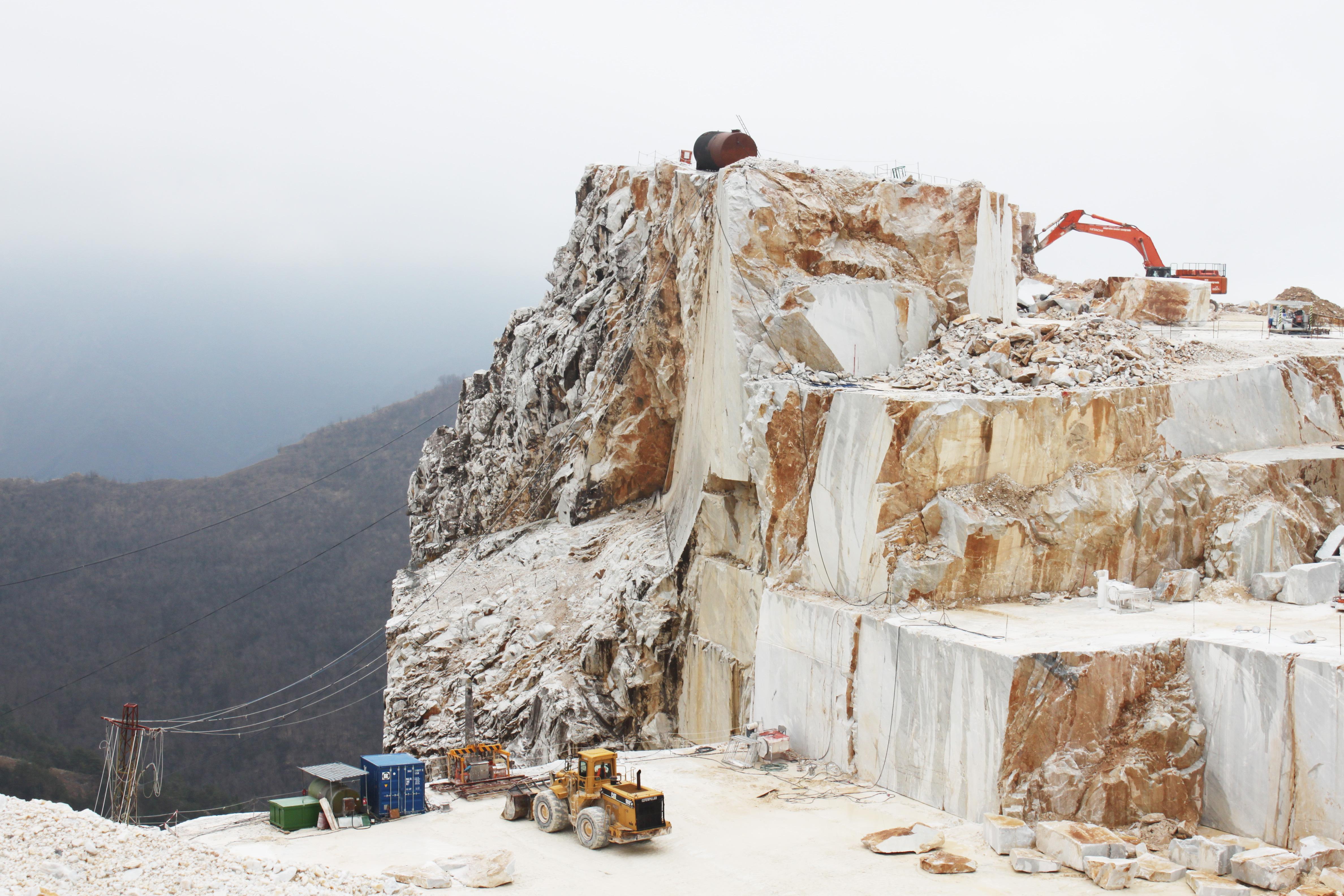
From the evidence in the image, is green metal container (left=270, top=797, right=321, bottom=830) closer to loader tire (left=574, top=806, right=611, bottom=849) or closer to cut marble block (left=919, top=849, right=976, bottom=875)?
loader tire (left=574, top=806, right=611, bottom=849)

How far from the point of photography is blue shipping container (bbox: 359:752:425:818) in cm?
1686

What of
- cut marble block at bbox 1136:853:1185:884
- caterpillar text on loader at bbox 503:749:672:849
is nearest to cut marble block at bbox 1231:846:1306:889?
cut marble block at bbox 1136:853:1185:884

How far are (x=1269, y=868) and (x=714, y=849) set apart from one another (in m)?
6.95

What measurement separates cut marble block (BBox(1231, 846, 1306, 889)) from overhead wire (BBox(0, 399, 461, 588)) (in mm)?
48429

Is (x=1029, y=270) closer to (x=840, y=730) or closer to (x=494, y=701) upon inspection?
(x=494, y=701)

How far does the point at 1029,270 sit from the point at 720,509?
94.4 feet

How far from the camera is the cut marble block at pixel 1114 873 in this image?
13.2 metres

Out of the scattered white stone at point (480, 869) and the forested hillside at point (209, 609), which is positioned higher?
the scattered white stone at point (480, 869)

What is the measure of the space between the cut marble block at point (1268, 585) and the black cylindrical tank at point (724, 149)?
1469 cm

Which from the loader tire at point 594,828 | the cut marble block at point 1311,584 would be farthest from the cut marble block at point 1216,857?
the loader tire at point 594,828

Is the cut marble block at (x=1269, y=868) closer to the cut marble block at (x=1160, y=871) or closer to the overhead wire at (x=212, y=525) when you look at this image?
the cut marble block at (x=1160, y=871)

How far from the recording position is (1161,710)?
618 inches

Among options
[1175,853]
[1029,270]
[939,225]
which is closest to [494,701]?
[939,225]

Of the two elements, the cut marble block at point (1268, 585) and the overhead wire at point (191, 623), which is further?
the overhead wire at point (191, 623)
